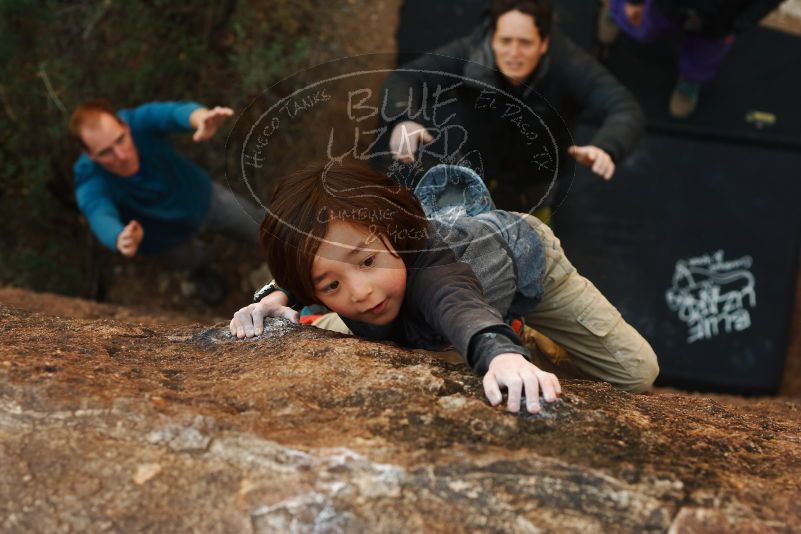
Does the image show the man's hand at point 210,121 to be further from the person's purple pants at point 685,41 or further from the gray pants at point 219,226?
the person's purple pants at point 685,41

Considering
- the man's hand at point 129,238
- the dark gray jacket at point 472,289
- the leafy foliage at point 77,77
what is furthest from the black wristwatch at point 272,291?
the leafy foliage at point 77,77

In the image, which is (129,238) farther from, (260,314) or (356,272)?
(356,272)

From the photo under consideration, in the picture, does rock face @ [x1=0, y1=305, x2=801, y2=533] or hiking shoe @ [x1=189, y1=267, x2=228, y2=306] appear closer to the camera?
rock face @ [x1=0, y1=305, x2=801, y2=533]

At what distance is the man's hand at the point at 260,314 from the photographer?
142 cm

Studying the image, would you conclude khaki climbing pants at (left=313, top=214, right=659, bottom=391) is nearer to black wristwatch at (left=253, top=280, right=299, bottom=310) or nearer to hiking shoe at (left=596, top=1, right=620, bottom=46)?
black wristwatch at (left=253, top=280, right=299, bottom=310)

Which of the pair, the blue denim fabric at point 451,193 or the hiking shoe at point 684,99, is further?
the hiking shoe at point 684,99

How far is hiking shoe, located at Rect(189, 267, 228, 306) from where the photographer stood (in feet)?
11.6

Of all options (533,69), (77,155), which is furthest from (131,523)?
(77,155)

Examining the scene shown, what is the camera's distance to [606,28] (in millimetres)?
3631

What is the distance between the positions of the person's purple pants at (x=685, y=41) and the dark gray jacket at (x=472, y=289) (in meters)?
2.27

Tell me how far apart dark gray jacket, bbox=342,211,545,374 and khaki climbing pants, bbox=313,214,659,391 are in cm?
6

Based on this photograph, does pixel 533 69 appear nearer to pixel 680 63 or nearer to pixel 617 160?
pixel 617 160

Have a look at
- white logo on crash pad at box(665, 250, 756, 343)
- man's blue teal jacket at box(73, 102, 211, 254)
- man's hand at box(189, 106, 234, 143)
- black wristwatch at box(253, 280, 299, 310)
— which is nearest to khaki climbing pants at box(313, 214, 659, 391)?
black wristwatch at box(253, 280, 299, 310)

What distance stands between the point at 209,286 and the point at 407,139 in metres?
2.63
